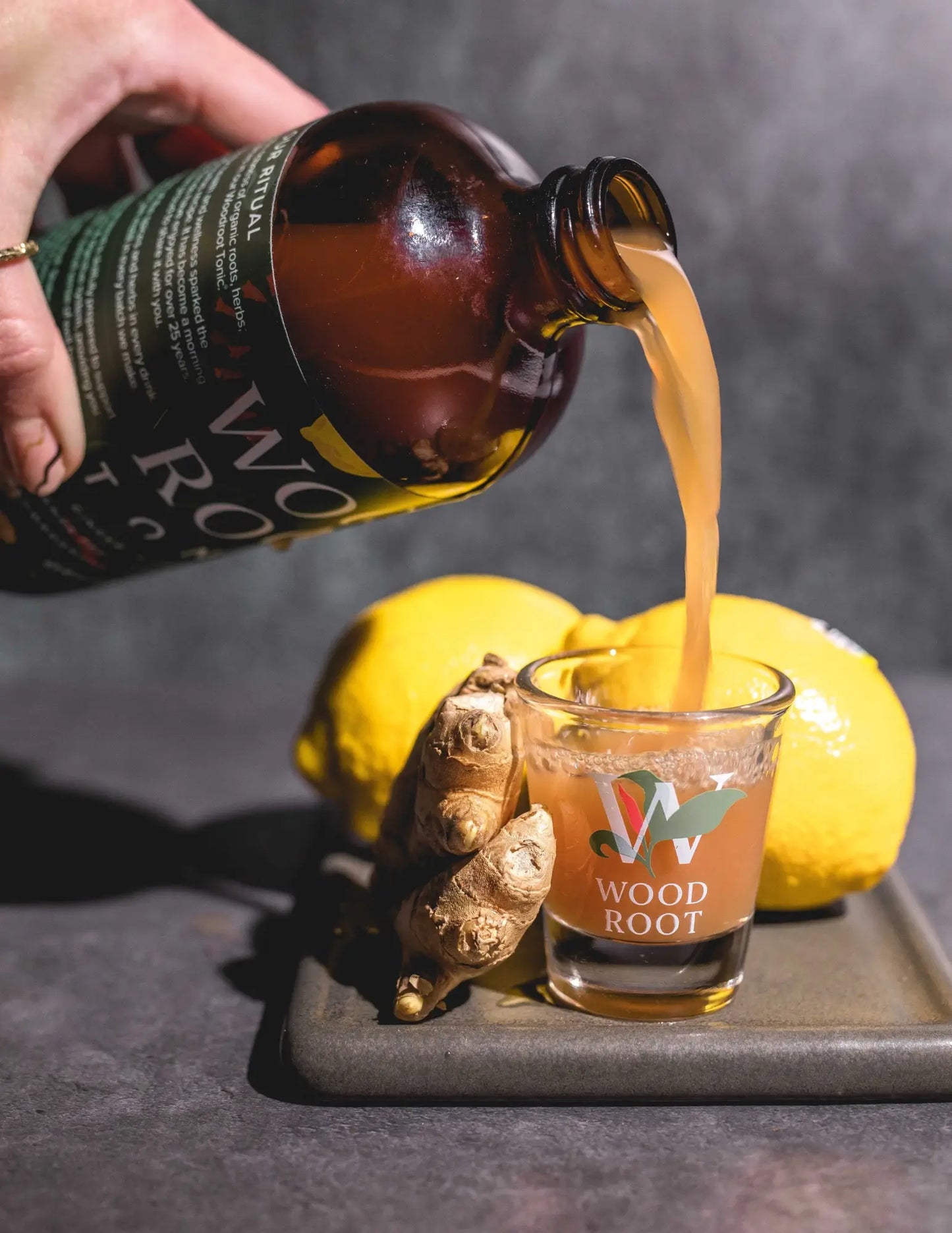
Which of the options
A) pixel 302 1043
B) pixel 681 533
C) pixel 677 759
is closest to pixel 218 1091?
pixel 302 1043

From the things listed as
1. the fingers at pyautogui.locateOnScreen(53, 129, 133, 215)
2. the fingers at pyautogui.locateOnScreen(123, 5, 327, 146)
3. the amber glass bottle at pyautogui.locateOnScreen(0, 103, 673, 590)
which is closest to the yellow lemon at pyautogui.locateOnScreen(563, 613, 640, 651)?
the amber glass bottle at pyautogui.locateOnScreen(0, 103, 673, 590)

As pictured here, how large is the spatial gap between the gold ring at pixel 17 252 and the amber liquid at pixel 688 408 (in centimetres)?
36

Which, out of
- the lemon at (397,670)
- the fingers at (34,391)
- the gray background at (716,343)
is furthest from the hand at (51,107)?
the gray background at (716,343)

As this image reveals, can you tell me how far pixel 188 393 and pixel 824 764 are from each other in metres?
0.46

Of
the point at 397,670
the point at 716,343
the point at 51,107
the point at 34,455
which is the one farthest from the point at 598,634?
the point at 716,343

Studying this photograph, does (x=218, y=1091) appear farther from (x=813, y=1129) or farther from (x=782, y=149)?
(x=782, y=149)

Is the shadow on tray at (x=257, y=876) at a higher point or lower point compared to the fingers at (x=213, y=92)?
lower

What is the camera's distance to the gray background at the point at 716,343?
1543 millimetres

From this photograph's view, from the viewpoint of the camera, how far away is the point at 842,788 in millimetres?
842

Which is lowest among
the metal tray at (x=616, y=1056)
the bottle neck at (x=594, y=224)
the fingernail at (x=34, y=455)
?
the metal tray at (x=616, y=1056)

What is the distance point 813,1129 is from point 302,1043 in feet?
0.89

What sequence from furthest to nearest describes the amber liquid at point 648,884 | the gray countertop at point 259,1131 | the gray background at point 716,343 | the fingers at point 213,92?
the gray background at point 716,343 → the fingers at point 213,92 → the amber liquid at point 648,884 → the gray countertop at point 259,1131

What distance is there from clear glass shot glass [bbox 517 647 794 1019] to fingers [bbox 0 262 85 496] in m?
0.32

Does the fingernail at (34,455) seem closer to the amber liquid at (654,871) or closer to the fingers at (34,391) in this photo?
the fingers at (34,391)
